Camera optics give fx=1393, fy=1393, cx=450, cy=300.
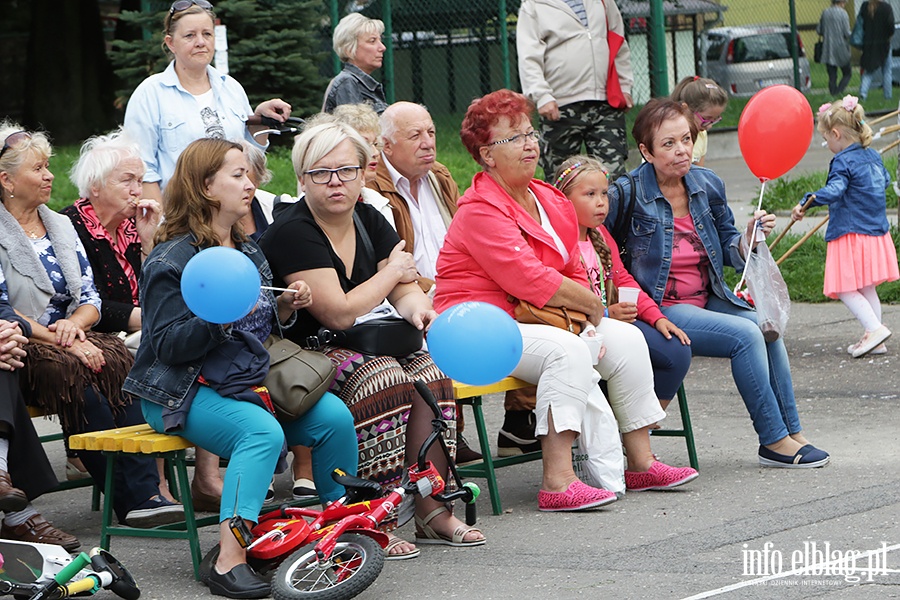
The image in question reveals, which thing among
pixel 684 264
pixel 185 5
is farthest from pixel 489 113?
pixel 185 5

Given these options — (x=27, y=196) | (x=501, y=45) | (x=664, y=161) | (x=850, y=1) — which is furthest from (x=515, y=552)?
(x=850, y=1)

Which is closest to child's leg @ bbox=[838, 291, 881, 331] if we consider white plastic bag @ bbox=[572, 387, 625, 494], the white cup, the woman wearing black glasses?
the white cup

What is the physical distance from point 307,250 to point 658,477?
72.6 inches

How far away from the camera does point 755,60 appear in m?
19.6

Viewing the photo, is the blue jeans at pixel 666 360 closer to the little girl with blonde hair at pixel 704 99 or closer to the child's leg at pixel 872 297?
the little girl with blonde hair at pixel 704 99

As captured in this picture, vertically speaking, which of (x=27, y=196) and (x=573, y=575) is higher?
(x=27, y=196)

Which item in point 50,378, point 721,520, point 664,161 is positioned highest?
point 664,161

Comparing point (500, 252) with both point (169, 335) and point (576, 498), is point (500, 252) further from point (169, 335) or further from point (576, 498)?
point (169, 335)

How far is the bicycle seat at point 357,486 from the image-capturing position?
4812mm

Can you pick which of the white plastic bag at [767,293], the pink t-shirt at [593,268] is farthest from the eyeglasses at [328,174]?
the white plastic bag at [767,293]

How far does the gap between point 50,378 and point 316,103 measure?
34.9 ft

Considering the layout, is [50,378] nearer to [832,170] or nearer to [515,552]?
[515,552]

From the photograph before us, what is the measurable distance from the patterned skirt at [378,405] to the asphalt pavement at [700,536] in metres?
0.36

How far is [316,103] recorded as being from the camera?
52.0ft
